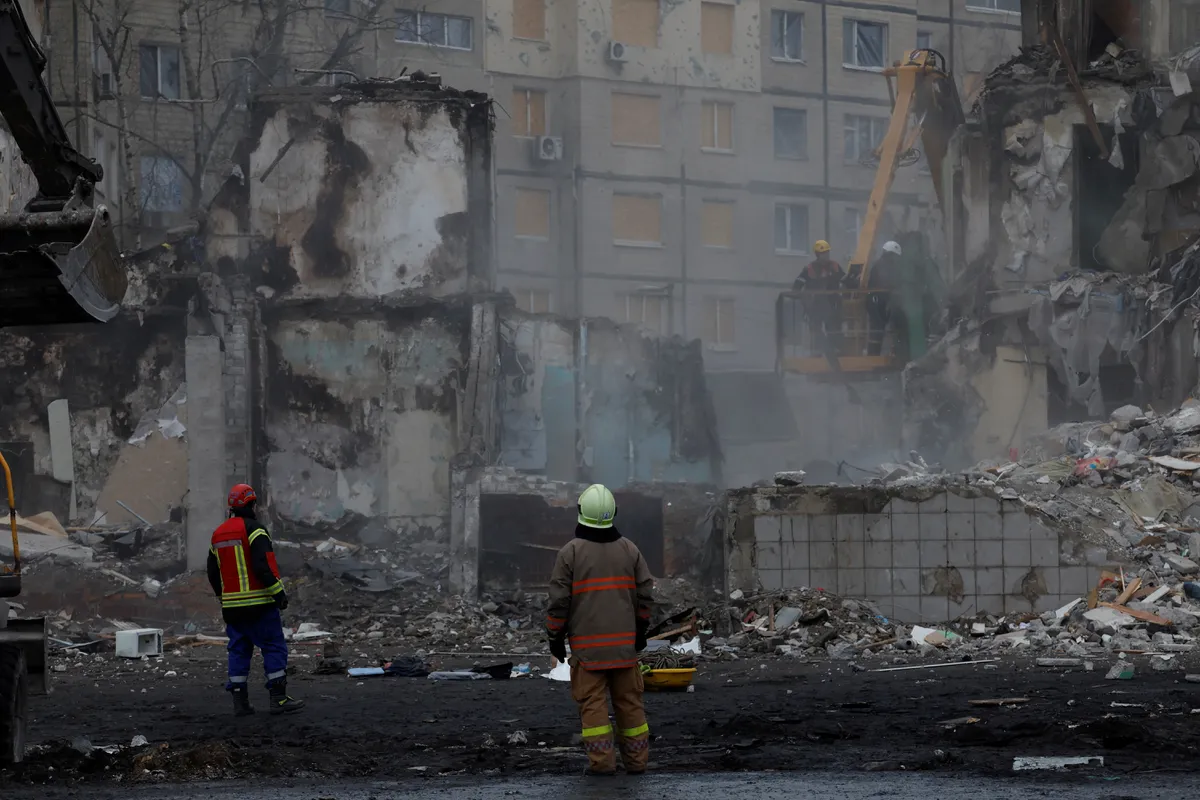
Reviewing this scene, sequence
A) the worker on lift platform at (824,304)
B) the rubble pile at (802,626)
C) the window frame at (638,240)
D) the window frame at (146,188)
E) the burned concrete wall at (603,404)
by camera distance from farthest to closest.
Result: the window frame at (638,240), the window frame at (146,188), the worker on lift platform at (824,304), the burned concrete wall at (603,404), the rubble pile at (802,626)

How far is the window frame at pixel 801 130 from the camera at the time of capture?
1859 inches

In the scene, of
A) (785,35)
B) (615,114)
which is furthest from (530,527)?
(785,35)

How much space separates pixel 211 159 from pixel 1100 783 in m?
30.1

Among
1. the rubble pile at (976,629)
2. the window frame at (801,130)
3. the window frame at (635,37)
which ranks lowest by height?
the rubble pile at (976,629)

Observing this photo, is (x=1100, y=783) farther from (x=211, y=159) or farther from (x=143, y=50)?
(x=143, y=50)

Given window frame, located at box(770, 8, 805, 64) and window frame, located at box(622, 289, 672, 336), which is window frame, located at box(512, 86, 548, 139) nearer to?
window frame, located at box(622, 289, 672, 336)

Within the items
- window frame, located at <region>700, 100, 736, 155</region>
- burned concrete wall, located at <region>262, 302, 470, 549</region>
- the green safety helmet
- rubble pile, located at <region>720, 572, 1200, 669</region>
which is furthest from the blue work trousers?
window frame, located at <region>700, 100, 736, 155</region>

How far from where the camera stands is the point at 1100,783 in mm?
6914

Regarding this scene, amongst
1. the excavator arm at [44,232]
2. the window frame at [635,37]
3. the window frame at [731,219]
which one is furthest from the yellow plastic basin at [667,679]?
the window frame at [635,37]

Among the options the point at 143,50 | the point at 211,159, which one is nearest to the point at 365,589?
the point at 211,159

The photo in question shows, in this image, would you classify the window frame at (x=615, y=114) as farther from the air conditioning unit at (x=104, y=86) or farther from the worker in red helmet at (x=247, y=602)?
the worker in red helmet at (x=247, y=602)

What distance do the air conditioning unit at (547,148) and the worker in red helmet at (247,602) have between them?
1321 inches

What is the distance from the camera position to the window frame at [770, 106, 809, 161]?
4722cm

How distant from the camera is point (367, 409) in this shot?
2336 cm
